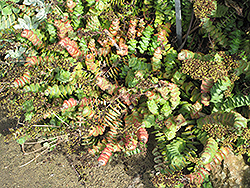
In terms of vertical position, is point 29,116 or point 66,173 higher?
point 29,116

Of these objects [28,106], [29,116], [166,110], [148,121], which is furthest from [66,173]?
[166,110]

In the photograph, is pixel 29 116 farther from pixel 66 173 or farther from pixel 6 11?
pixel 6 11

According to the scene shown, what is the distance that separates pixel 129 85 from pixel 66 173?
1.28m

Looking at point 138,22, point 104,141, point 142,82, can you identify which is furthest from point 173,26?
point 104,141

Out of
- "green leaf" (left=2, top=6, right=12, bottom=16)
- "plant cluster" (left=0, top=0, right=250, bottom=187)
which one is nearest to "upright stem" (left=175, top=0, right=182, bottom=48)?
"plant cluster" (left=0, top=0, right=250, bottom=187)

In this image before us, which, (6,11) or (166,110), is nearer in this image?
(166,110)

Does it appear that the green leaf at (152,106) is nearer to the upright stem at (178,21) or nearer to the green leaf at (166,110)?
the green leaf at (166,110)

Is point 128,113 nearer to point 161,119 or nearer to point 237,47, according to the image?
point 161,119

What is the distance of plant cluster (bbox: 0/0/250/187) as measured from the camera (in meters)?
2.36

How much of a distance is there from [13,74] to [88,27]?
1.06m

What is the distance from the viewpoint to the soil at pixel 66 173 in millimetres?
2684

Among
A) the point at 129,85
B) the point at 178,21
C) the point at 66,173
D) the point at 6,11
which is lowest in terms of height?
the point at 66,173

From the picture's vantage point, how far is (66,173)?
2816 millimetres

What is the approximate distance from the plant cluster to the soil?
148 mm
